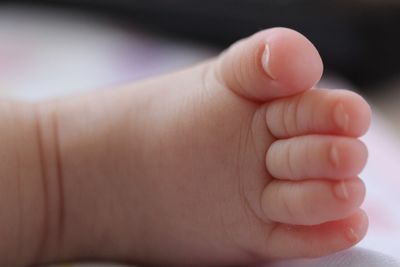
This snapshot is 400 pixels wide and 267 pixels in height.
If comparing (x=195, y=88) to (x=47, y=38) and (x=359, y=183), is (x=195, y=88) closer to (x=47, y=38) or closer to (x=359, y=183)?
(x=359, y=183)

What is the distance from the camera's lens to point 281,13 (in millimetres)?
1307

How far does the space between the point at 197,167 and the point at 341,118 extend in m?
0.15

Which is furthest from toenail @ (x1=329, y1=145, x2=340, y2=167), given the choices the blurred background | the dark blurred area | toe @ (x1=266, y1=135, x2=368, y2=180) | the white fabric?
the dark blurred area

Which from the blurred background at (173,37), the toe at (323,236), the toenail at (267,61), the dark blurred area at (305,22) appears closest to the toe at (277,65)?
the toenail at (267,61)

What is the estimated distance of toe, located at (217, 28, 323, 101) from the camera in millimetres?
559

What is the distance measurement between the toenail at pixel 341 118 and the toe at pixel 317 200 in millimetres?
42

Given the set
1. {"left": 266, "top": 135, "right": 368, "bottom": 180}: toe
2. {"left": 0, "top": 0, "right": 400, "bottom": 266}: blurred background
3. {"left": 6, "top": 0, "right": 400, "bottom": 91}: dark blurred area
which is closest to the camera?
{"left": 266, "top": 135, "right": 368, "bottom": 180}: toe

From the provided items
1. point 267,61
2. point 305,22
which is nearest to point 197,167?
point 267,61

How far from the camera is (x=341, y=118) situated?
536 mm

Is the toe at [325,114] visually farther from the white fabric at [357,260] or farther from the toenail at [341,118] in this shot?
the white fabric at [357,260]

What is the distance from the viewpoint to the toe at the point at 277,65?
56cm

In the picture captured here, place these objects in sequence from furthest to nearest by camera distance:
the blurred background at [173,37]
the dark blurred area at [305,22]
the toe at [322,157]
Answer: the dark blurred area at [305,22], the blurred background at [173,37], the toe at [322,157]

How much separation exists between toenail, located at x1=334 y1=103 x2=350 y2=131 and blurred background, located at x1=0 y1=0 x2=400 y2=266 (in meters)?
0.61

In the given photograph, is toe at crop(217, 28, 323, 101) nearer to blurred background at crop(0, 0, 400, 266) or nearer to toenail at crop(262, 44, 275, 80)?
toenail at crop(262, 44, 275, 80)
